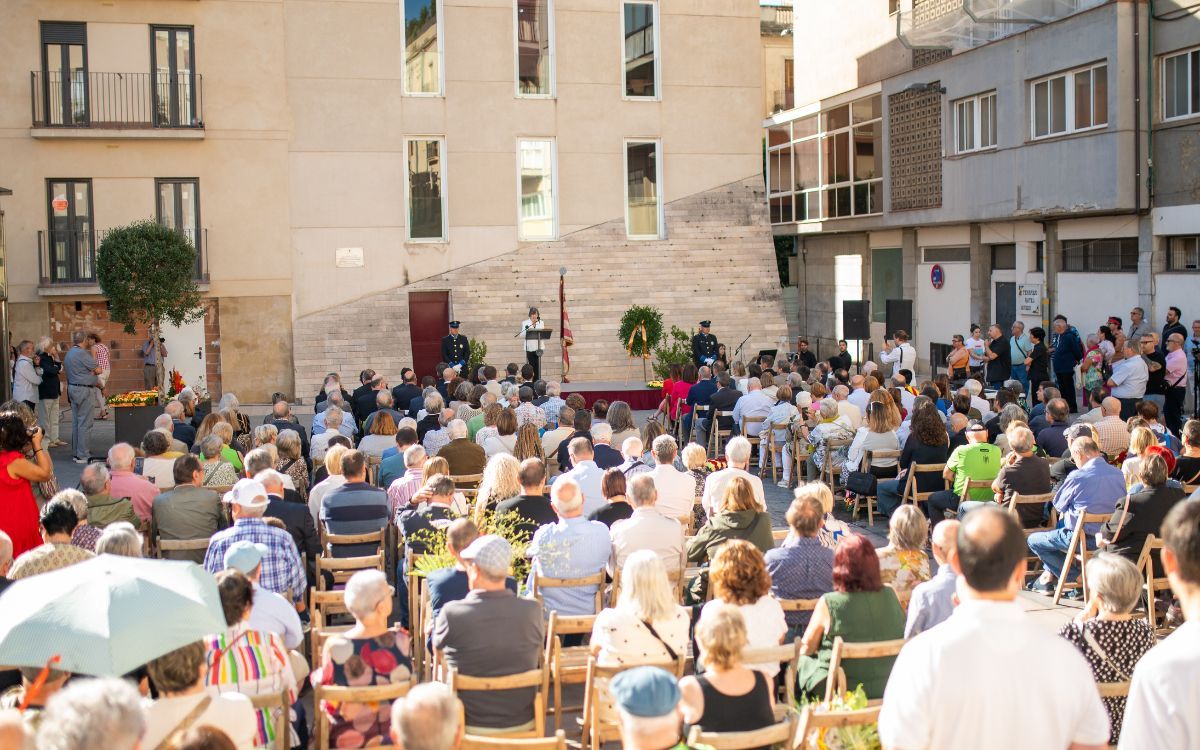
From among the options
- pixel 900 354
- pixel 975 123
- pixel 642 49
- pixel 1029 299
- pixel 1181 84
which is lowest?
pixel 900 354

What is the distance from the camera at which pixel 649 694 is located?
3.79 meters

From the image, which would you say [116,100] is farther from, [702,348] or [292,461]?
[292,461]

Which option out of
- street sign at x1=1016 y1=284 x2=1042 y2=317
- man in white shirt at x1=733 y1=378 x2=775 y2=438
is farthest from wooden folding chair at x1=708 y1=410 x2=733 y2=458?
street sign at x1=1016 y1=284 x2=1042 y2=317

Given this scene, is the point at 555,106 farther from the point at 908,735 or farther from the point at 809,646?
the point at 908,735

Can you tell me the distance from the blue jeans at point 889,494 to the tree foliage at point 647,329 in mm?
13816

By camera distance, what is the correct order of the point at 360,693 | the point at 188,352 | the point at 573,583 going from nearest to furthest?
the point at 360,693, the point at 573,583, the point at 188,352

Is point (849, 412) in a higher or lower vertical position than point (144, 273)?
lower

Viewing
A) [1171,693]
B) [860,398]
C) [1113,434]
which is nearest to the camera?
[1171,693]

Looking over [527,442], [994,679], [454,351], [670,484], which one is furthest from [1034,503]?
[454,351]

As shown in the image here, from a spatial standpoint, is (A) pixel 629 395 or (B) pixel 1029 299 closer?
(A) pixel 629 395

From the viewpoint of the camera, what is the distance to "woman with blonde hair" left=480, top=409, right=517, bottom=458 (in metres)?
11.8

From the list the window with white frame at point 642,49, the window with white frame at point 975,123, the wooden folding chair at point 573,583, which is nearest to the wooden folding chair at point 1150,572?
the wooden folding chair at point 573,583

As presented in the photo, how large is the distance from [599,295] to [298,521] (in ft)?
59.9

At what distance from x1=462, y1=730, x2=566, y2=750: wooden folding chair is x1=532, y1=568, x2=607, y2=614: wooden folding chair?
2.41 m
